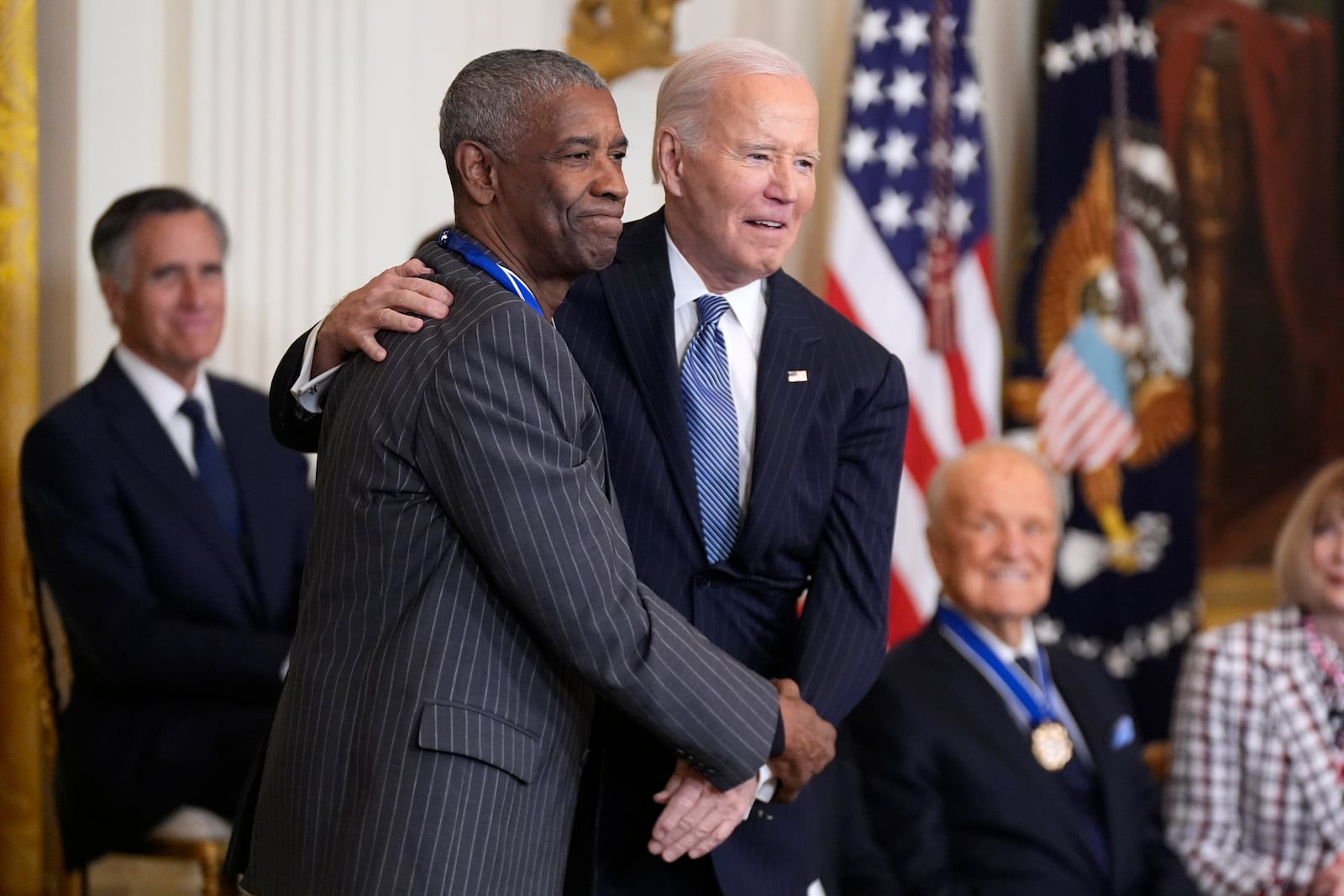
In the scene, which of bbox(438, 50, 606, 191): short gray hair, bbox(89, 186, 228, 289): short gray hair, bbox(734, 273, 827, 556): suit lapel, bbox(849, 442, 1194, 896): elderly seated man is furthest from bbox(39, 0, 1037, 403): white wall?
bbox(438, 50, 606, 191): short gray hair

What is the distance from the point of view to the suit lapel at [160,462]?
420 centimetres

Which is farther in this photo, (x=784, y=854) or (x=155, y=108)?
(x=155, y=108)

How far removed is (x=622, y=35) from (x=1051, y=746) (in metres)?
2.79

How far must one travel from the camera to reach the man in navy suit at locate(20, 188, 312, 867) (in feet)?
13.2

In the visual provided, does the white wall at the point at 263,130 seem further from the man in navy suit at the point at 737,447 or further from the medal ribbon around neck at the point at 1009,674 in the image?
the man in navy suit at the point at 737,447

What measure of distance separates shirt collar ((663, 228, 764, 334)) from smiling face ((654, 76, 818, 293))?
0.08 meters

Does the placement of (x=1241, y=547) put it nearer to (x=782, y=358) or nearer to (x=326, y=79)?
(x=326, y=79)

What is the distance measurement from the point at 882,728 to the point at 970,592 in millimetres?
475

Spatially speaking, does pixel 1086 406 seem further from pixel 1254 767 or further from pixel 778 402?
pixel 778 402

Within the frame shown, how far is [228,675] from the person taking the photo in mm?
4031

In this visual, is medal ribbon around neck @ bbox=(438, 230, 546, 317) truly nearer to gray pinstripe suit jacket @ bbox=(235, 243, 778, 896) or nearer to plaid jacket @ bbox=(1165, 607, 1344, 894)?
gray pinstripe suit jacket @ bbox=(235, 243, 778, 896)

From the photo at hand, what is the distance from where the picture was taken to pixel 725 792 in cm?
246

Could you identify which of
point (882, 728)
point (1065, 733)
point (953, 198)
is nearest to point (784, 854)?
point (882, 728)

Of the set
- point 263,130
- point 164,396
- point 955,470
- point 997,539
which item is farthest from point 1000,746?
point 263,130
